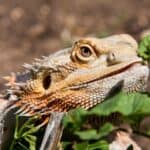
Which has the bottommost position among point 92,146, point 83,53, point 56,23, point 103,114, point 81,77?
point 92,146

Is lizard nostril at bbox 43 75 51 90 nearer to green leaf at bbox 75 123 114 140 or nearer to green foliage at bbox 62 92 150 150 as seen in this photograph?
green foliage at bbox 62 92 150 150

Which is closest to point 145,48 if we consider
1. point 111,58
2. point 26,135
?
point 111,58

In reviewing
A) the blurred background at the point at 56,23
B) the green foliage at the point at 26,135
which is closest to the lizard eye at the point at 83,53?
the green foliage at the point at 26,135

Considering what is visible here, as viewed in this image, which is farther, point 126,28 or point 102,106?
point 126,28

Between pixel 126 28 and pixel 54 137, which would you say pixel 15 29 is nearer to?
pixel 126 28

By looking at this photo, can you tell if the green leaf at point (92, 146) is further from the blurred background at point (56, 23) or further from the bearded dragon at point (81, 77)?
the blurred background at point (56, 23)

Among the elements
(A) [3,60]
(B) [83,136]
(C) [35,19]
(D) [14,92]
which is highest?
(C) [35,19]

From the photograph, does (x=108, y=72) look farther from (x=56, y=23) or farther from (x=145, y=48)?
(x=56, y=23)

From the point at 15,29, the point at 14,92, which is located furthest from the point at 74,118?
the point at 15,29
